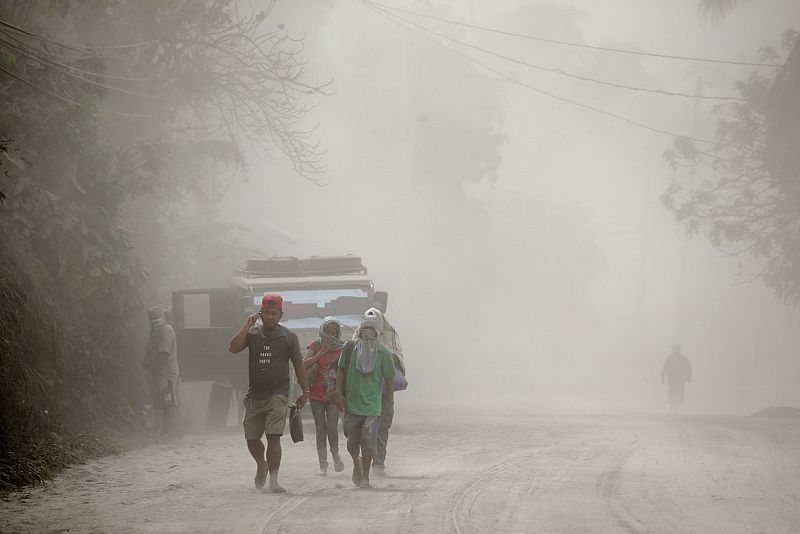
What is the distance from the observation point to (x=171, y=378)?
1695 cm

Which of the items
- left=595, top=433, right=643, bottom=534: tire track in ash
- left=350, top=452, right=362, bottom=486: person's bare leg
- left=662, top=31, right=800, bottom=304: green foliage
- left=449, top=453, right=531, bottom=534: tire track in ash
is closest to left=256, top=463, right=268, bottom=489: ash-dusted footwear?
left=350, top=452, right=362, bottom=486: person's bare leg

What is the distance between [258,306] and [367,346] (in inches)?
327

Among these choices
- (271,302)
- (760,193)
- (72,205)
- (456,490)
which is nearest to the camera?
(271,302)

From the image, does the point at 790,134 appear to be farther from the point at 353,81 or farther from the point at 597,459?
the point at 353,81

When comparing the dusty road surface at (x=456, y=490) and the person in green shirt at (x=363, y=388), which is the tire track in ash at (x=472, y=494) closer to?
the dusty road surface at (x=456, y=490)

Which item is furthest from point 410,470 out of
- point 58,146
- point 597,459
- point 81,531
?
point 58,146

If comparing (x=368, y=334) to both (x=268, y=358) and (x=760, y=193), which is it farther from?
(x=760, y=193)

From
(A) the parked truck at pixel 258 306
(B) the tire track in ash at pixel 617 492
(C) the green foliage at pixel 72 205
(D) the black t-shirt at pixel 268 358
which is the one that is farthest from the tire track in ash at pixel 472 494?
(A) the parked truck at pixel 258 306

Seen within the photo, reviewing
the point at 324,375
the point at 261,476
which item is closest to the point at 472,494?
the point at 261,476

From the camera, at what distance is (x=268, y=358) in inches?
430

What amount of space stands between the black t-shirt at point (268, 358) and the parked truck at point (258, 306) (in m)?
7.30

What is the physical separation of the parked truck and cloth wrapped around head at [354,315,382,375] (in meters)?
6.77

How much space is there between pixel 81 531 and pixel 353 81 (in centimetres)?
5532

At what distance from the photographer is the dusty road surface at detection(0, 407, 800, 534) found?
31.6 ft
